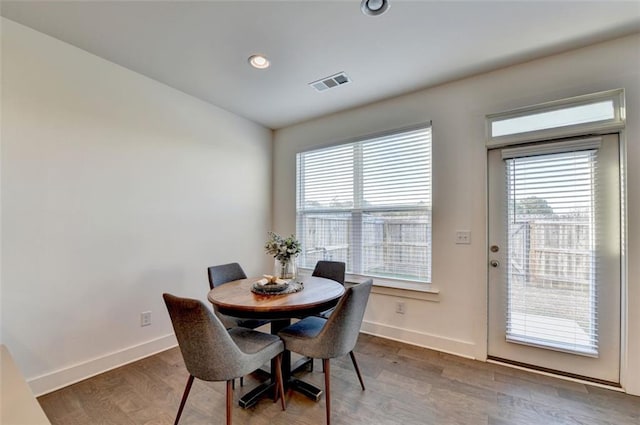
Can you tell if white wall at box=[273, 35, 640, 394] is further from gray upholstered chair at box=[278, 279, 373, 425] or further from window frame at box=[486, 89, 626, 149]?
gray upholstered chair at box=[278, 279, 373, 425]

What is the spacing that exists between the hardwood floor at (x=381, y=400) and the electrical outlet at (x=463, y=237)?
1071 millimetres

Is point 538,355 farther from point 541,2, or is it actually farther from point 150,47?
point 150,47

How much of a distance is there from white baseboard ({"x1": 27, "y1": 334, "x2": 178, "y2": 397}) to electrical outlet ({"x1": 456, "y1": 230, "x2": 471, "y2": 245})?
2998 mm

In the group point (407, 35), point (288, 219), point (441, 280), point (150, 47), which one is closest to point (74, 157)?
point (150, 47)

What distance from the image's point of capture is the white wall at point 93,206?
1.99 metres

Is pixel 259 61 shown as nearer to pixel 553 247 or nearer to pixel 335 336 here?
pixel 335 336

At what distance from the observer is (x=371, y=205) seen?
3238mm

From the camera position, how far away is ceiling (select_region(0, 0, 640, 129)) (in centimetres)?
182

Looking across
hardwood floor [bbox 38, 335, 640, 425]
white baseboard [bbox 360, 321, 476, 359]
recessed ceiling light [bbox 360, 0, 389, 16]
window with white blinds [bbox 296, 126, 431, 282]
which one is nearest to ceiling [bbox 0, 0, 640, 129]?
recessed ceiling light [bbox 360, 0, 389, 16]

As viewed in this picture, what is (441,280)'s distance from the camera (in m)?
2.75

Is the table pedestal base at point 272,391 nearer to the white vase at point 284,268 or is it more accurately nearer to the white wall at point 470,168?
the white vase at point 284,268

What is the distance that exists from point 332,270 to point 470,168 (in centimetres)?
165

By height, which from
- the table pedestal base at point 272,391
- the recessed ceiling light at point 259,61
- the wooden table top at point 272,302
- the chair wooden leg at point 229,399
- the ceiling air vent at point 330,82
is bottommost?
the table pedestal base at point 272,391

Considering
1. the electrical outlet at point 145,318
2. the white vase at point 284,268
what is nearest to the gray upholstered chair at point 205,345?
the white vase at point 284,268
